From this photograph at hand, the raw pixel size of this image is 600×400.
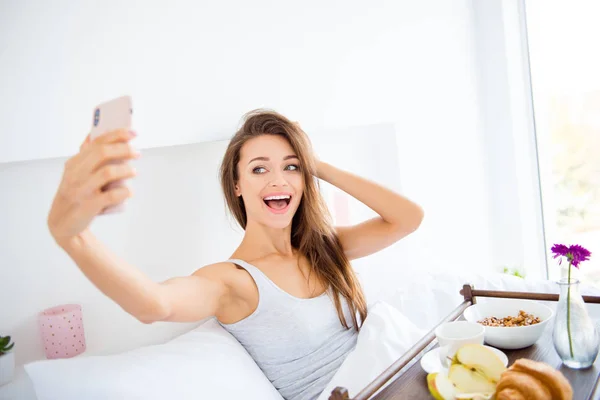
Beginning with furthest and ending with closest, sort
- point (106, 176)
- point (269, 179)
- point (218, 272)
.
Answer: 1. point (269, 179)
2. point (218, 272)
3. point (106, 176)

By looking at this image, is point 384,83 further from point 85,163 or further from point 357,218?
point 85,163

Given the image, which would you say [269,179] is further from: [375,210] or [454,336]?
[454,336]

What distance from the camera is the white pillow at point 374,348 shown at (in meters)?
1.31

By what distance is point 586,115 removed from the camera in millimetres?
2717

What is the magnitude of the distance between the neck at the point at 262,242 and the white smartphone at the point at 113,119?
786 mm

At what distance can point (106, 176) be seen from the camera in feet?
2.46

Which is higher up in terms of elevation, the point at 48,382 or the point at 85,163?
the point at 85,163

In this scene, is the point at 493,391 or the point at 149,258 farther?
the point at 149,258

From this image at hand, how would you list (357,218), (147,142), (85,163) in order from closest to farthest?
1. (85,163)
2. (147,142)
3. (357,218)

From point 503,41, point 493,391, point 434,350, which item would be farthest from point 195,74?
point 503,41

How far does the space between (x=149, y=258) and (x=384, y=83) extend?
1.24 m

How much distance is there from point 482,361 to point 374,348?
44 cm

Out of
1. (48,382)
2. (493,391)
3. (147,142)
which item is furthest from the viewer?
(147,142)

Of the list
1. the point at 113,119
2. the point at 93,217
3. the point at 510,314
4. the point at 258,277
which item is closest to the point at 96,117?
the point at 113,119
